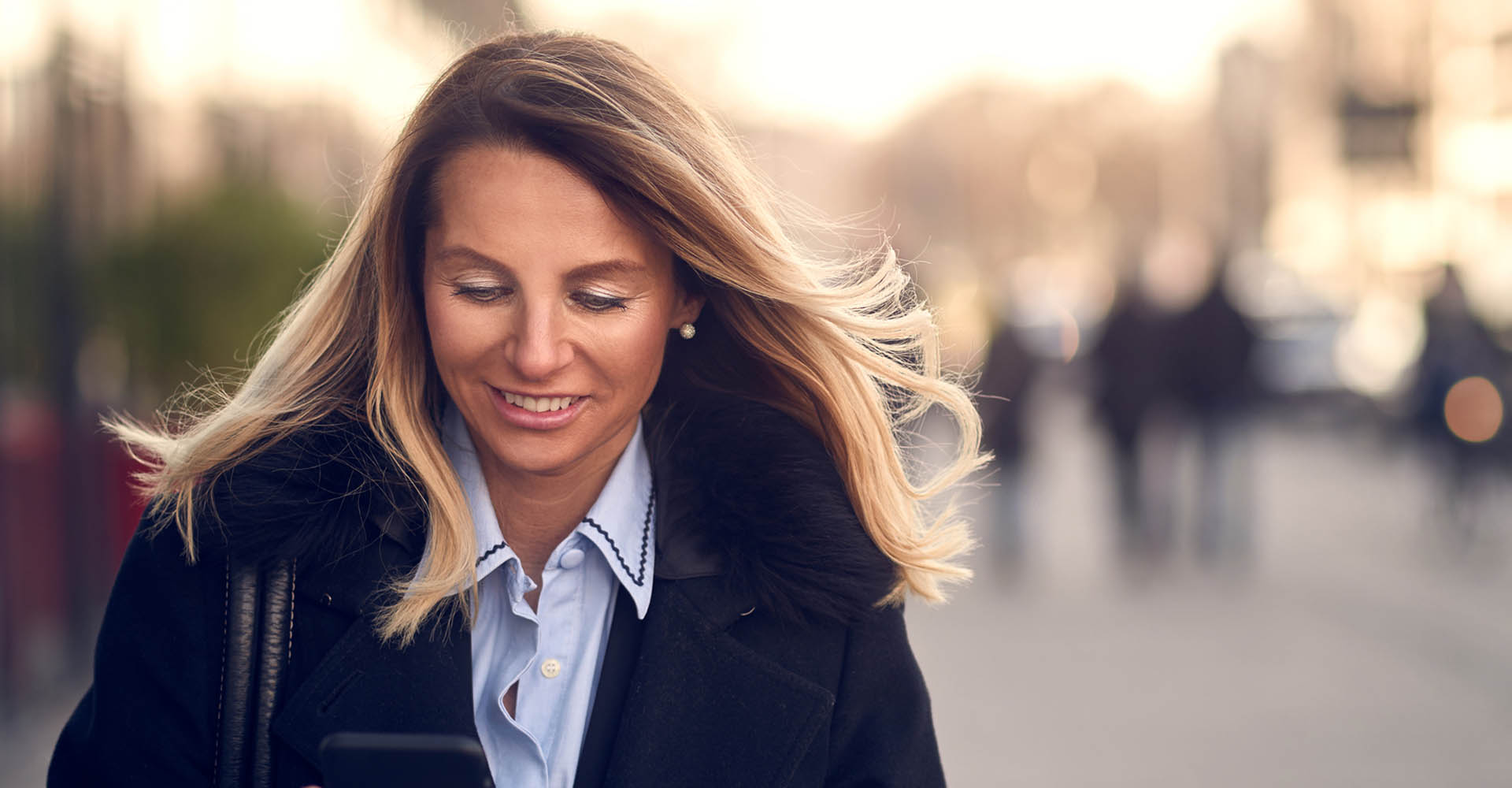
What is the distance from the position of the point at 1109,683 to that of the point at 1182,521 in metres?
4.76

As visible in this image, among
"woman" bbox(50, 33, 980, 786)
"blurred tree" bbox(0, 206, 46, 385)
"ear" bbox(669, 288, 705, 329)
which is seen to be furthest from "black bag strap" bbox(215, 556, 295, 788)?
"blurred tree" bbox(0, 206, 46, 385)

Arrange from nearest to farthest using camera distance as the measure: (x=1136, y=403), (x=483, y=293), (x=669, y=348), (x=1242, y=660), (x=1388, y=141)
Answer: (x=483, y=293)
(x=669, y=348)
(x=1242, y=660)
(x=1136, y=403)
(x=1388, y=141)

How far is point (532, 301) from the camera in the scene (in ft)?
6.73

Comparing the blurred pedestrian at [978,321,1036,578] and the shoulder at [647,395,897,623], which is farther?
the blurred pedestrian at [978,321,1036,578]

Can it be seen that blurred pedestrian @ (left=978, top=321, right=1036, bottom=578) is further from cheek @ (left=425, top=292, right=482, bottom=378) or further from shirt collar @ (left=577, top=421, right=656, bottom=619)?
cheek @ (left=425, top=292, right=482, bottom=378)

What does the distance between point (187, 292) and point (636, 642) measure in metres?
6.06

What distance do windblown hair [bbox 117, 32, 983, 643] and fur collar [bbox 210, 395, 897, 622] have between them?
0.14ft

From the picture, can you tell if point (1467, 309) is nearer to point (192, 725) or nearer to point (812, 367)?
point (812, 367)

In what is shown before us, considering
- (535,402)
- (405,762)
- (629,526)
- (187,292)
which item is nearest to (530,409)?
(535,402)

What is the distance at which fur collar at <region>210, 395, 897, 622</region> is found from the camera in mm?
2078

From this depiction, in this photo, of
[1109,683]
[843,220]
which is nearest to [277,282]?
[1109,683]

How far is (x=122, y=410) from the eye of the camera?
24.7ft

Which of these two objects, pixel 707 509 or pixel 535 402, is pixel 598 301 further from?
pixel 707 509

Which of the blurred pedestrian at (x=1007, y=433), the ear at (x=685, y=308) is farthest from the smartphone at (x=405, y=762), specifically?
the blurred pedestrian at (x=1007, y=433)
